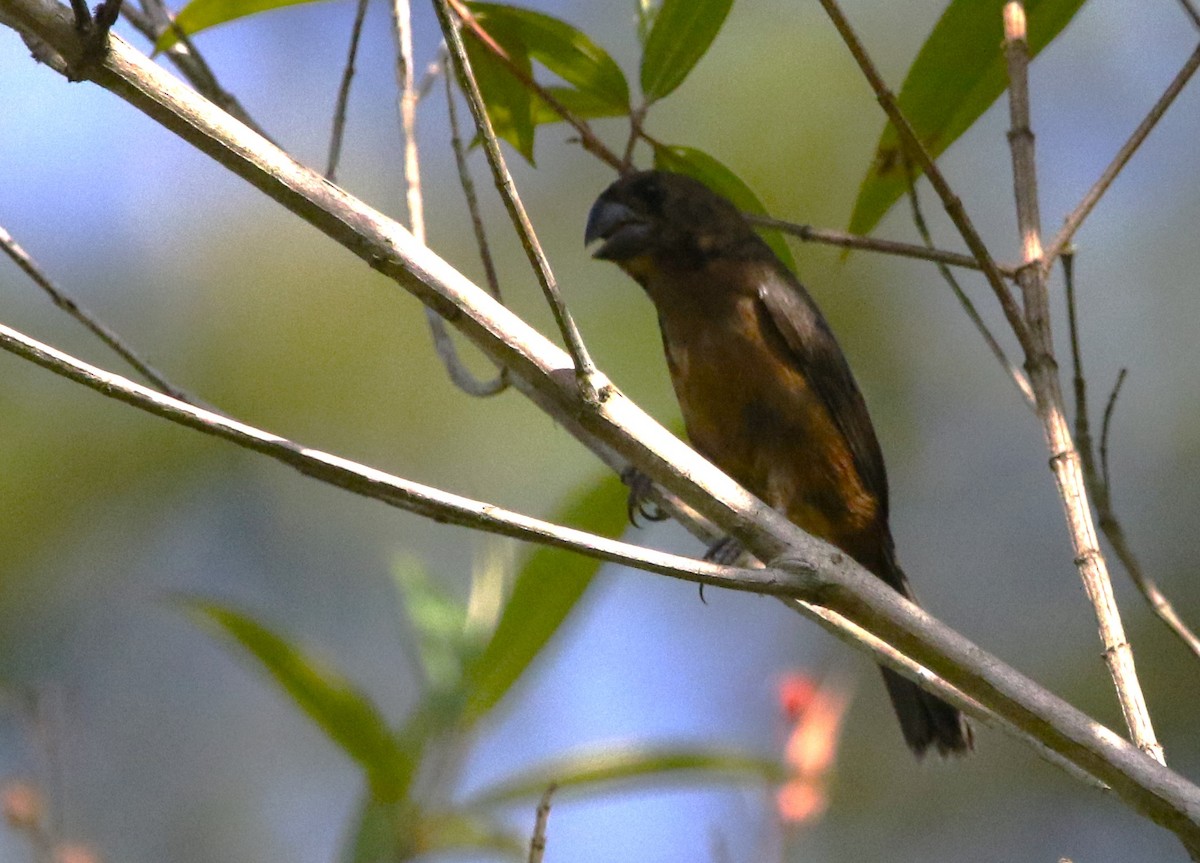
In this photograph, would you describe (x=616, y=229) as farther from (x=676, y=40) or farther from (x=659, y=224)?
(x=676, y=40)

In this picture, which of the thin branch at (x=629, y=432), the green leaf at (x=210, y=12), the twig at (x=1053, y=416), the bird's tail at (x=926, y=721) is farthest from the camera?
the bird's tail at (x=926, y=721)

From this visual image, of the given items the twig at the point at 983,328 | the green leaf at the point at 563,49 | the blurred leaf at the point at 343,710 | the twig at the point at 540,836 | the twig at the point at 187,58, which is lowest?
the twig at the point at 540,836

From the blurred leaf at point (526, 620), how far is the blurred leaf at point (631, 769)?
17 cm

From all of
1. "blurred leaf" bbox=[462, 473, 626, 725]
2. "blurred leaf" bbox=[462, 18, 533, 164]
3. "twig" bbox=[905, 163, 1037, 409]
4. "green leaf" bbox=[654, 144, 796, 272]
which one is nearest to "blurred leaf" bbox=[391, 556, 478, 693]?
"blurred leaf" bbox=[462, 473, 626, 725]

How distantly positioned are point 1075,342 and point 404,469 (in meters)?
4.86

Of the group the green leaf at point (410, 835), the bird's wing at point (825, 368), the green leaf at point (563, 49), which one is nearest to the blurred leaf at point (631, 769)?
the green leaf at point (410, 835)

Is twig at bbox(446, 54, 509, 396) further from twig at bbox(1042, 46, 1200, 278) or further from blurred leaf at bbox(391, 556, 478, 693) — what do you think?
twig at bbox(1042, 46, 1200, 278)

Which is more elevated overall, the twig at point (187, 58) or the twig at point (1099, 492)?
the twig at point (187, 58)

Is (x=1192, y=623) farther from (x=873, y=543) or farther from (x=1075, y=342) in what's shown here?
(x=1075, y=342)

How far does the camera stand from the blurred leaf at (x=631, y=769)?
282 cm

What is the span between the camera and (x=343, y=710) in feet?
8.96

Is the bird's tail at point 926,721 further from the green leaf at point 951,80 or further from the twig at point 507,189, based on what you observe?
the twig at point 507,189

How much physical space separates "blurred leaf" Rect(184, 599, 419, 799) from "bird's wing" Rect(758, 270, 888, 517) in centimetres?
149

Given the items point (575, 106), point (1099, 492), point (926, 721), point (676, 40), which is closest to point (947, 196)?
point (1099, 492)
